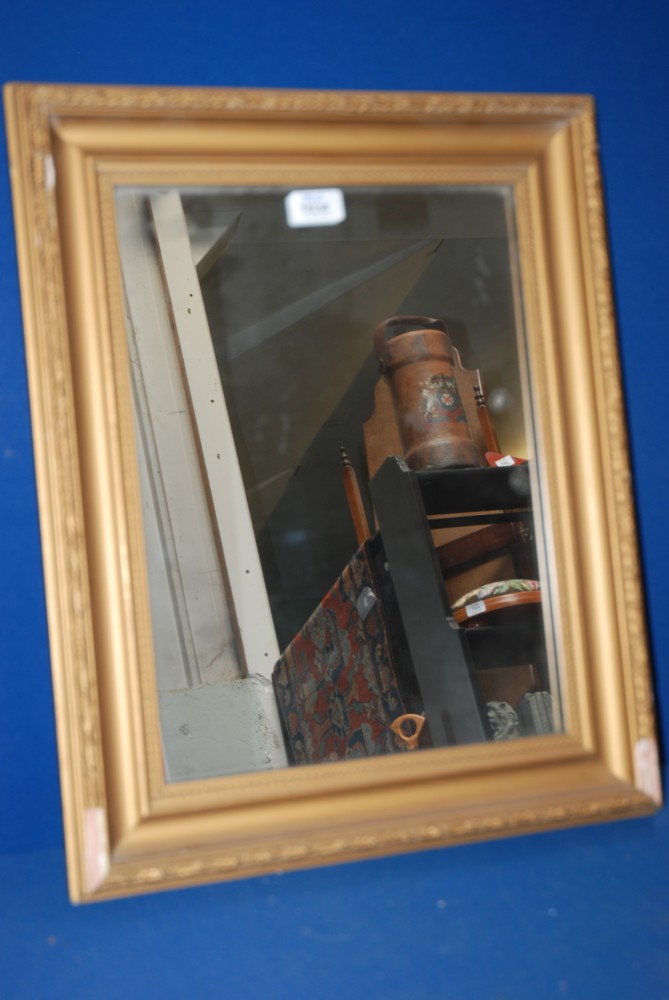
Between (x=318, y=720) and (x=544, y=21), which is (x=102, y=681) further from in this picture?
(x=544, y=21)

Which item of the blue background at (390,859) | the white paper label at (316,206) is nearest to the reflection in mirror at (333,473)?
the white paper label at (316,206)

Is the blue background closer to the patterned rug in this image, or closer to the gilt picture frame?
the gilt picture frame

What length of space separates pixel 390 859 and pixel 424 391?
0.71 m

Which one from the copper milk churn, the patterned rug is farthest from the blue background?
the copper milk churn

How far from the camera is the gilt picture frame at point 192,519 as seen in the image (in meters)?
0.87

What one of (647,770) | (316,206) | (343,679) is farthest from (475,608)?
(316,206)

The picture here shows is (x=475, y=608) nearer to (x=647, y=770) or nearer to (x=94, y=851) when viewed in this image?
(x=647, y=770)

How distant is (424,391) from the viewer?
1429mm

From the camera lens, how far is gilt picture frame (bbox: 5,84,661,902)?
87 cm

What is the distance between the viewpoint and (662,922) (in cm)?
90

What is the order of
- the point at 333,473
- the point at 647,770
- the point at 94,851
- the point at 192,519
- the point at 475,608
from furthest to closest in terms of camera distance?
the point at 333,473 < the point at 475,608 < the point at 192,519 < the point at 647,770 < the point at 94,851

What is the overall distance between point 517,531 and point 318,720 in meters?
0.34

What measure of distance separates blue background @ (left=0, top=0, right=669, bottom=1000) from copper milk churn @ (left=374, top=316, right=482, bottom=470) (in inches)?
13.9

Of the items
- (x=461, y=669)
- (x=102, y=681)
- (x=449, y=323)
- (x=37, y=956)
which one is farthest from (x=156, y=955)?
(x=449, y=323)
